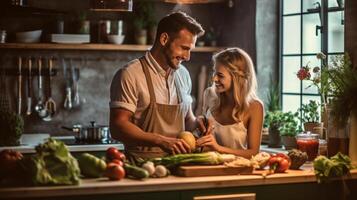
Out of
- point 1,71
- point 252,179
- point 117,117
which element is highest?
point 1,71

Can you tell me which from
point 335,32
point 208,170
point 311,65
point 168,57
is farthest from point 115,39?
point 208,170

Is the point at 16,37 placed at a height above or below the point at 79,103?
above

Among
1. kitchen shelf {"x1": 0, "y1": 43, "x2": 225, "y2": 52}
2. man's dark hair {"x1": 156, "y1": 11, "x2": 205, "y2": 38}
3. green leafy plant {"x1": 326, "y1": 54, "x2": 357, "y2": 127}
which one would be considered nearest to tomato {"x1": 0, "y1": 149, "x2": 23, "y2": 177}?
man's dark hair {"x1": 156, "y1": 11, "x2": 205, "y2": 38}

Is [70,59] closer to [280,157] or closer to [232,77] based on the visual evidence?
[232,77]

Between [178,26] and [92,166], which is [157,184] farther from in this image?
[178,26]

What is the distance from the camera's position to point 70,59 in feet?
24.0

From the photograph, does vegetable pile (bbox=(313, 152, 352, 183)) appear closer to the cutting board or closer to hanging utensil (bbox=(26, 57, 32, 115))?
the cutting board

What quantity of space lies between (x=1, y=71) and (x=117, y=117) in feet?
9.60

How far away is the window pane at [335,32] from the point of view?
6.21 metres

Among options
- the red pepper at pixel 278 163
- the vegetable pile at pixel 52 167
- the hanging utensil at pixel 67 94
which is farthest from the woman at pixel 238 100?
the hanging utensil at pixel 67 94

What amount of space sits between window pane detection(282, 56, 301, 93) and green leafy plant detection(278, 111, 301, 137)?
1.44 feet

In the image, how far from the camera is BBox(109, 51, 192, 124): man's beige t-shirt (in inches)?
180

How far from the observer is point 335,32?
6301 millimetres

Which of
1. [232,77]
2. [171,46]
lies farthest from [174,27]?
[232,77]
